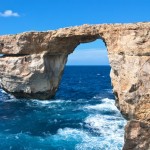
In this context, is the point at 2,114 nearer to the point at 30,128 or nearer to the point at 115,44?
the point at 30,128

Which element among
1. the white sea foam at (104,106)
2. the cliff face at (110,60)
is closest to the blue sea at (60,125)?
the white sea foam at (104,106)

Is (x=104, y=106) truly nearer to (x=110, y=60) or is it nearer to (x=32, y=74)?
(x=32, y=74)

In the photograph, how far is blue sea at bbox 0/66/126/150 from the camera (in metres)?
25.5

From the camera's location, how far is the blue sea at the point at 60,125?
25453mm

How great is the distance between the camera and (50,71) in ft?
143

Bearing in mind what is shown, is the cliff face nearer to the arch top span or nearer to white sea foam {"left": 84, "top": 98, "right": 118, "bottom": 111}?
the arch top span

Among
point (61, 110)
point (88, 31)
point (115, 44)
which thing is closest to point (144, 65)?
point (115, 44)

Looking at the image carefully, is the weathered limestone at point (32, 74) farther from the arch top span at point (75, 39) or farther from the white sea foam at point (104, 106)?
the white sea foam at point (104, 106)

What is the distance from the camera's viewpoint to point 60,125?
31109 millimetres

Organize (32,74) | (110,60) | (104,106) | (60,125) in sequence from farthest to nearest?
1. (32,74)
2. (104,106)
3. (60,125)
4. (110,60)

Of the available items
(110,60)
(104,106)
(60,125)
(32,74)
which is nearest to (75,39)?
(32,74)

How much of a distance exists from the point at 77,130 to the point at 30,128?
4.16 meters

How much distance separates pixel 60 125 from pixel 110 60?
7.33 metres

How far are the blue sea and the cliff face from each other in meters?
2.14
